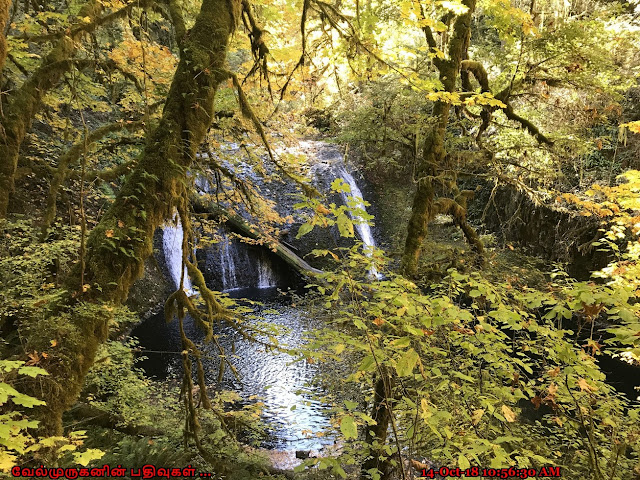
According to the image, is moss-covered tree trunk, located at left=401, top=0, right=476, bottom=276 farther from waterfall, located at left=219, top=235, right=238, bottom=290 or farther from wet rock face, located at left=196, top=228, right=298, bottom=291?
waterfall, located at left=219, top=235, right=238, bottom=290

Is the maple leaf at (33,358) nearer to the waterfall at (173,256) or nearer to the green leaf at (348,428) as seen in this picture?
the green leaf at (348,428)

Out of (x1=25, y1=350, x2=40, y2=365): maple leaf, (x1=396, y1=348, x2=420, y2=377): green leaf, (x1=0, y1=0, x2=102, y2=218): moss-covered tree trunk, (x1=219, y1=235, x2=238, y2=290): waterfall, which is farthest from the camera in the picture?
(x1=219, y1=235, x2=238, y2=290): waterfall

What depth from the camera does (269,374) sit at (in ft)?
29.1

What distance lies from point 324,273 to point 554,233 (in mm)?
11886

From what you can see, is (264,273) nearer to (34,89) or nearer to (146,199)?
(34,89)

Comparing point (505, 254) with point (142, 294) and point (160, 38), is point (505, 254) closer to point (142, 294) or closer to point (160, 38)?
point (142, 294)

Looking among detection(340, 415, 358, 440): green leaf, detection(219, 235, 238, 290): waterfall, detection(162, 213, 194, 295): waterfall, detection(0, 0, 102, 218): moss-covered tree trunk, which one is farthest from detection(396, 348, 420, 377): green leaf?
detection(219, 235, 238, 290): waterfall

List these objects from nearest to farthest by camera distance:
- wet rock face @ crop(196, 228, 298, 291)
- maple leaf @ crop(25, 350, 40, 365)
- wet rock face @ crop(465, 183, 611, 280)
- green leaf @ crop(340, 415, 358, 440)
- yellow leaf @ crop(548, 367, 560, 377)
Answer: green leaf @ crop(340, 415, 358, 440) → maple leaf @ crop(25, 350, 40, 365) → yellow leaf @ crop(548, 367, 560, 377) → wet rock face @ crop(465, 183, 611, 280) → wet rock face @ crop(196, 228, 298, 291)

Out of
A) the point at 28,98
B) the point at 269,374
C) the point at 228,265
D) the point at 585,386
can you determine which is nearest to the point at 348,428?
the point at 585,386

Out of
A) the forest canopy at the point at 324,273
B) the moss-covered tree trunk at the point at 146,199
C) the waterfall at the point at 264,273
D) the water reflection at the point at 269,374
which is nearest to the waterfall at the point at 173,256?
the forest canopy at the point at 324,273

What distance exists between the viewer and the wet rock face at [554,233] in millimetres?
10602

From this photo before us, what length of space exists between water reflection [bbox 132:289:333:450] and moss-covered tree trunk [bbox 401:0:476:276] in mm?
2308

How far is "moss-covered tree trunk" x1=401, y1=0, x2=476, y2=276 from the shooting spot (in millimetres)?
4652

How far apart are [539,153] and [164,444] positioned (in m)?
8.90
